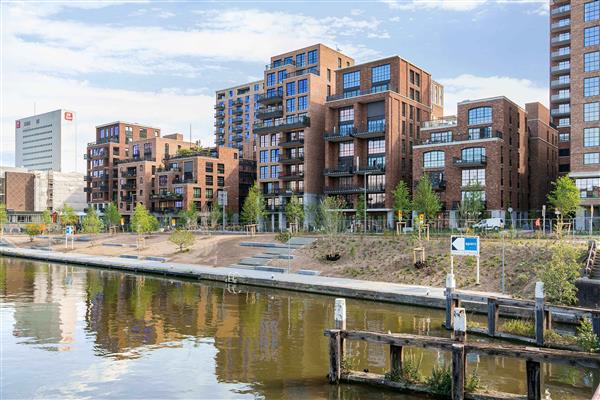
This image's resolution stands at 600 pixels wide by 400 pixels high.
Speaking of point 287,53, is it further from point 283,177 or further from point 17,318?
point 17,318

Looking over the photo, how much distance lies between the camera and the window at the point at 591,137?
195 ft

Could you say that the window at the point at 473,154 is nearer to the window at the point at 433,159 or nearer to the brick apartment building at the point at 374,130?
the window at the point at 433,159

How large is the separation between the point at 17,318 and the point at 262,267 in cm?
2040

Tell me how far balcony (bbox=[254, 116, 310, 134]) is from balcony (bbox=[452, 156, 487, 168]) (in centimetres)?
2500

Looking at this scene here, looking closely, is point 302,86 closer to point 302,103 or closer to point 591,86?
point 302,103

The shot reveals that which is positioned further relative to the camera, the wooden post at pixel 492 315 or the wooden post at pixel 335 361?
the wooden post at pixel 492 315

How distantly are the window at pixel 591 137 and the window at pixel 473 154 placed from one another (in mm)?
11956

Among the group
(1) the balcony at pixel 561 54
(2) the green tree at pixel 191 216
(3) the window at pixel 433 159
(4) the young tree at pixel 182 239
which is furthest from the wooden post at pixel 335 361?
(1) the balcony at pixel 561 54

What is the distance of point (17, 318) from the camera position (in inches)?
995

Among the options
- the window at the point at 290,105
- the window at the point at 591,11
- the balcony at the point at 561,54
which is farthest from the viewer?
the balcony at the point at 561,54

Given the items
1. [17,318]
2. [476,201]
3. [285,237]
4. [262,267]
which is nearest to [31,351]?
[17,318]

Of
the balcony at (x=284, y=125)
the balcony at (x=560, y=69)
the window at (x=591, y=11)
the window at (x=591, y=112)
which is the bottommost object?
the window at (x=591, y=112)

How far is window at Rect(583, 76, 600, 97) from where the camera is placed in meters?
59.7

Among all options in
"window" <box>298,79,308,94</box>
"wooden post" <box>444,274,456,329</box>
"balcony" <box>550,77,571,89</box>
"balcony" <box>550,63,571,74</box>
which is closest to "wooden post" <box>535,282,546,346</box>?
"wooden post" <box>444,274,456,329</box>
